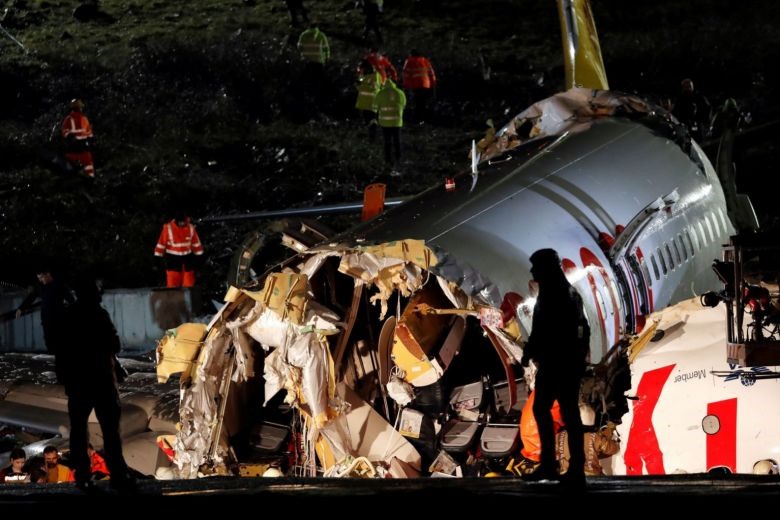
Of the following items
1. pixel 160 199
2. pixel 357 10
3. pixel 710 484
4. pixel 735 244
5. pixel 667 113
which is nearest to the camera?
pixel 710 484

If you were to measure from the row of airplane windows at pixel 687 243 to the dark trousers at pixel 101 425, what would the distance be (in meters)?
8.58

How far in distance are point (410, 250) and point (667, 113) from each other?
8258mm

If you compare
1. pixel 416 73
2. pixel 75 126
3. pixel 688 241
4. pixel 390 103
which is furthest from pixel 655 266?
pixel 75 126

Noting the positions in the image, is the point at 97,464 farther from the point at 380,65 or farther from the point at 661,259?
the point at 380,65

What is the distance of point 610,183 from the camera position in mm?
17203

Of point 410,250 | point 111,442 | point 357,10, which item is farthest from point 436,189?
point 357,10

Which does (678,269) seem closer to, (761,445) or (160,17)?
(761,445)

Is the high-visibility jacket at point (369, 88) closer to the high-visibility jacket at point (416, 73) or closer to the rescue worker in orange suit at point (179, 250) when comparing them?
the high-visibility jacket at point (416, 73)

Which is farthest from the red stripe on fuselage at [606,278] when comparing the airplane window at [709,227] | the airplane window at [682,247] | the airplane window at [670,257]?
the airplane window at [709,227]

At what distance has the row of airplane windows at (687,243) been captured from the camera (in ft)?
55.1

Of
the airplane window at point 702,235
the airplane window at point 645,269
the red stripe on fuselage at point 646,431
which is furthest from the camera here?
the airplane window at point 702,235

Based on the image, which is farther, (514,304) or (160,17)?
(160,17)

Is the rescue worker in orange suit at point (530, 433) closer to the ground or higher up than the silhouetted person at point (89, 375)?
closer to the ground

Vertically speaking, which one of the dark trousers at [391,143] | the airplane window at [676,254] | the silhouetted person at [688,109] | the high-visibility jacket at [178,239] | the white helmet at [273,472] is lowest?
the white helmet at [273,472]
